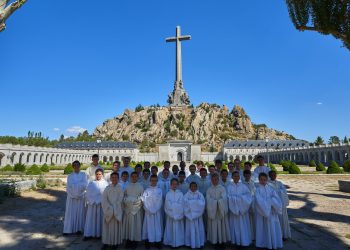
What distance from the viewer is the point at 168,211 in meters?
6.26

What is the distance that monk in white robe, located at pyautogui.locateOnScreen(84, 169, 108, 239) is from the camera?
6809 mm

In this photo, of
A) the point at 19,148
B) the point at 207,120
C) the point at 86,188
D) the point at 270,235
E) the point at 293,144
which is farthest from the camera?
the point at 207,120

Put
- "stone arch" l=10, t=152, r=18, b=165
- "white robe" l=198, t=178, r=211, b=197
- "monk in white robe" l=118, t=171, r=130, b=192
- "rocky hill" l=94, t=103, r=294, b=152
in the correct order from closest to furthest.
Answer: "monk in white robe" l=118, t=171, r=130, b=192
"white robe" l=198, t=178, r=211, b=197
"stone arch" l=10, t=152, r=18, b=165
"rocky hill" l=94, t=103, r=294, b=152

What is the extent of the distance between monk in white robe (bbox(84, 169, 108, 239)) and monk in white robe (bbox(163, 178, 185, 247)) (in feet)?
5.90

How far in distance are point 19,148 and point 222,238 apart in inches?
1961

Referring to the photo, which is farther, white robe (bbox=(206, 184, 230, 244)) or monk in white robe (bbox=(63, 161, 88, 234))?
monk in white robe (bbox=(63, 161, 88, 234))

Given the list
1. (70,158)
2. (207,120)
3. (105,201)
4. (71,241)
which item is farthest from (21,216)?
(207,120)

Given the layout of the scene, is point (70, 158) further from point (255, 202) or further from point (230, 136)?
point (255, 202)

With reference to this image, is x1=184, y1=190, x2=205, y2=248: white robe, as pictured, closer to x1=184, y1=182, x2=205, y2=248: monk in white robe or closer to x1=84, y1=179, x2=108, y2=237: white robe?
x1=184, y1=182, x2=205, y2=248: monk in white robe

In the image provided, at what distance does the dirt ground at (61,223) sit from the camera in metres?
6.43

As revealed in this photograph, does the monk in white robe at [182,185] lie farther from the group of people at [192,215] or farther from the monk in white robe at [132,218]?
the monk in white robe at [132,218]

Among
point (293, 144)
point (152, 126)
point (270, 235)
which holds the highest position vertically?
point (152, 126)

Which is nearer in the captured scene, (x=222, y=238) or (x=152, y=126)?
(x=222, y=238)

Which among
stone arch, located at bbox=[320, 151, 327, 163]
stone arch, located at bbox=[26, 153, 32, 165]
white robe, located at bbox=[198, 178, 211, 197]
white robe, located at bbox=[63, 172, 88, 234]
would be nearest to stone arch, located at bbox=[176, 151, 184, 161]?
stone arch, located at bbox=[320, 151, 327, 163]
